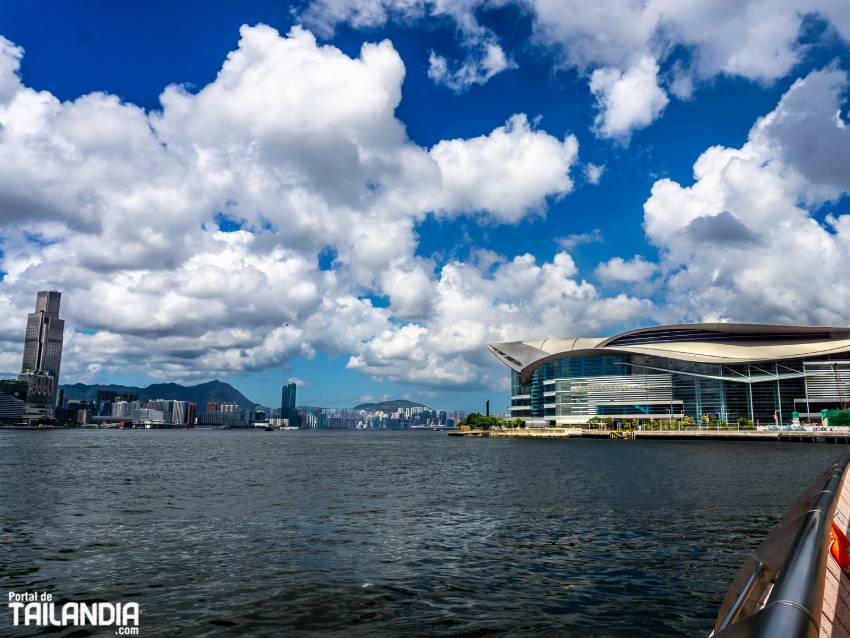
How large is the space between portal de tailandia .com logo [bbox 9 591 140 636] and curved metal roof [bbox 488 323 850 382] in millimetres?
166830

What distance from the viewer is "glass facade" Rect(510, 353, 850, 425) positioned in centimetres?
15388

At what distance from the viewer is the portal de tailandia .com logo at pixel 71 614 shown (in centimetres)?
1410

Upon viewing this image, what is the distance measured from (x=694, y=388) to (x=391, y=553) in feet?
534

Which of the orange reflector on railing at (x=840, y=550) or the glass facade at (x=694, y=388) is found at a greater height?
the glass facade at (x=694, y=388)

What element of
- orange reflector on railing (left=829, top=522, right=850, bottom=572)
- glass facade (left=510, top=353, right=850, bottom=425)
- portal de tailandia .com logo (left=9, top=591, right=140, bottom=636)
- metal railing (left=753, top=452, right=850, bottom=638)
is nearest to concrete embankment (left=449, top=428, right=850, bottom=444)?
glass facade (left=510, top=353, right=850, bottom=425)

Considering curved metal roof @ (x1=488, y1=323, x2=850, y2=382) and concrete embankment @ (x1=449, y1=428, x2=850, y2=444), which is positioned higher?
curved metal roof @ (x1=488, y1=323, x2=850, y2=382)

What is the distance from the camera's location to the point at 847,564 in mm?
8148

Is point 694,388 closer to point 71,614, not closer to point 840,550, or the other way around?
point 840,550

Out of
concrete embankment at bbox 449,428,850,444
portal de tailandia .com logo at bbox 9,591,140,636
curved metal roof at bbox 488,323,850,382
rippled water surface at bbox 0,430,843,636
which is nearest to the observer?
portal de tailandia .com logo at bbox 9,591,140,636

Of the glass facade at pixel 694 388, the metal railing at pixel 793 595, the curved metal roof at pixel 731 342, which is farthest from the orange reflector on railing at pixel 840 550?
the curved metal roof at pixel 731 342

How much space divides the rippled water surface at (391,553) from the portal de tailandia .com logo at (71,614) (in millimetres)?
345

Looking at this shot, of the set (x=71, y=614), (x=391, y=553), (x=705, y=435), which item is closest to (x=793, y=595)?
(x=71, y=614)

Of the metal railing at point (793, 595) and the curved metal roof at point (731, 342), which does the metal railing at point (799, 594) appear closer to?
the metal railing at point (793, 595)

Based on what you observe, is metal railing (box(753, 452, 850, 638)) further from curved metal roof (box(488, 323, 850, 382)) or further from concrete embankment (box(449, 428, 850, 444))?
curved metal roof (box(488, 323, 850, 382))
